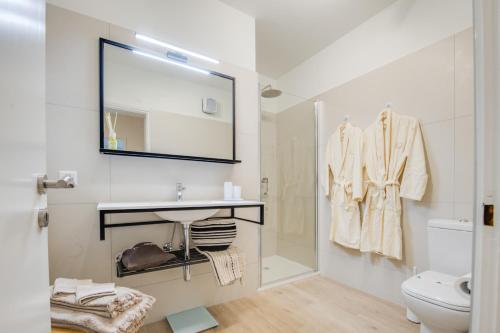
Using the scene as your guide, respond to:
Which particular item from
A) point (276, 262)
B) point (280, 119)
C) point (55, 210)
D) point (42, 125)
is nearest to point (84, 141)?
point (55, 210)

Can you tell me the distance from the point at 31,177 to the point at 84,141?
3.59 feet

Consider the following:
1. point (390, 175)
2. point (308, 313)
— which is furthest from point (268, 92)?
point (308, 313)

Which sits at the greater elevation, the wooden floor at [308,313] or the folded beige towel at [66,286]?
the folded beige towel at [66,286]

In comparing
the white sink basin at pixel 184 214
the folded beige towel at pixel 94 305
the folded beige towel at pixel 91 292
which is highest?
the white sink basin at pixel 184 214

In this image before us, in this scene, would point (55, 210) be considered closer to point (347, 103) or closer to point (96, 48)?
point (96, 48)

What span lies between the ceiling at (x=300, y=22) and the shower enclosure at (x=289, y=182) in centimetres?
54

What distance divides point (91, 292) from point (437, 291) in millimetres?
1876

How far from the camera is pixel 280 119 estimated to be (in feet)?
9.95

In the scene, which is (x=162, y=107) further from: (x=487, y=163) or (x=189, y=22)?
(x=487, y=163)

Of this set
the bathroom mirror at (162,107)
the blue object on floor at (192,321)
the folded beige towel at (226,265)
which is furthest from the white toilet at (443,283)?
the bathroom mirror at (162,107)

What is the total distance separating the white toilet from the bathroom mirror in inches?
62.9

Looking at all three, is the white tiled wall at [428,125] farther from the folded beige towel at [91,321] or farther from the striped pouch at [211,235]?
the folded beige towel at [91,321]

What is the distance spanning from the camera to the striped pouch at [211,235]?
5.73ft

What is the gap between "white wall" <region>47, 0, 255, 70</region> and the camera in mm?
1635
